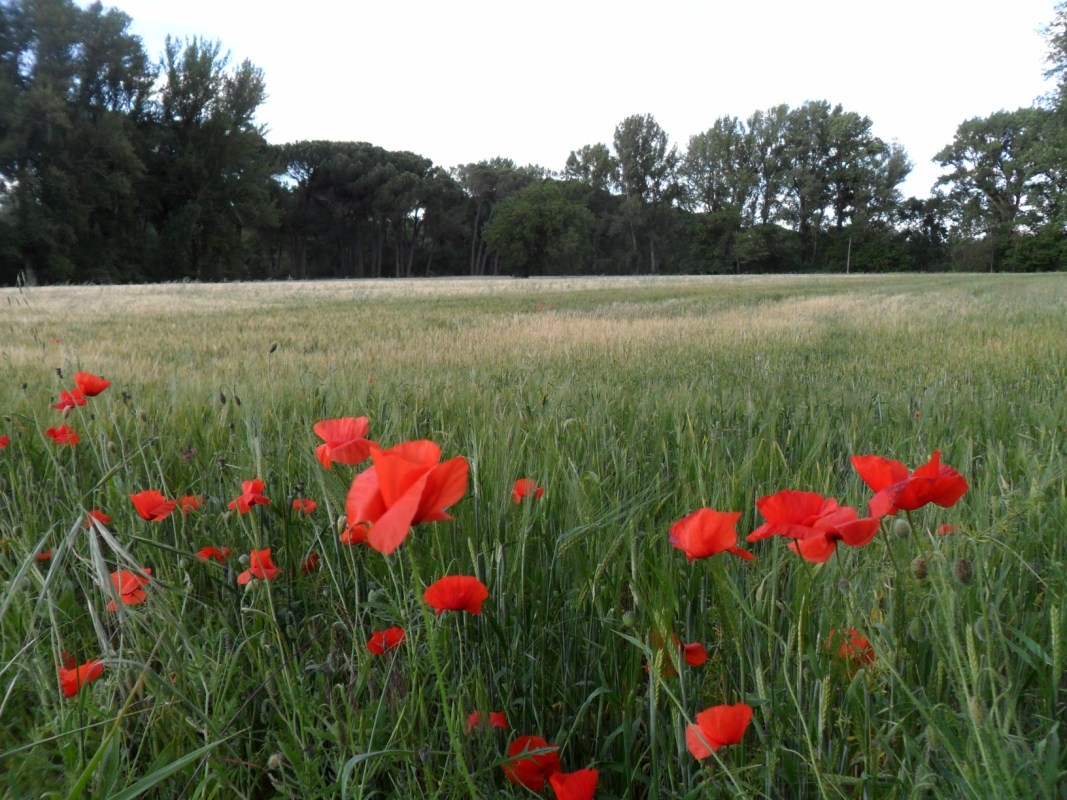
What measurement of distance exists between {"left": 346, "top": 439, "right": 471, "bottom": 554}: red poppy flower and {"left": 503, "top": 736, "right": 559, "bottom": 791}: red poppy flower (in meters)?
0.34

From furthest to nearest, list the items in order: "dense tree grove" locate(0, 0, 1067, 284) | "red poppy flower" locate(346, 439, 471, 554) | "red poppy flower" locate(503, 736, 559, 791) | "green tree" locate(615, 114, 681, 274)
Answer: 1. "green tree" locate(615, 114, 681, 274)
2. "dense tree grove" locate(0, 0, 1067, 284)
3. "red poppy flower" locate(503, 736, 559, 791)
4. "red poppy flower" locate(346, 439, 471, 554)

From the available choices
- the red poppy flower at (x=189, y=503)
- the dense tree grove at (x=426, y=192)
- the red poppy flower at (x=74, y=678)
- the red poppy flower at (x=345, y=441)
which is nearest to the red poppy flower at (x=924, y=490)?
the red poppy flower at (x=345, y=441)

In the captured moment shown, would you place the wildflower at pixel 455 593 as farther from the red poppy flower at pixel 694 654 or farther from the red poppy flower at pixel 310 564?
the red poppy flower at pixel 310 564

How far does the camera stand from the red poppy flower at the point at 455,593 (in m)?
0.69

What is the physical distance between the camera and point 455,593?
2.30 ft

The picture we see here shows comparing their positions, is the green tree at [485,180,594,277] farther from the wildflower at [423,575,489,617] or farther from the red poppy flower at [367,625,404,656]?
the wildflower at [423,575,489,617]

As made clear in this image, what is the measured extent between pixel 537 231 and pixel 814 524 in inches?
1998

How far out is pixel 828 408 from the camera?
2.43m

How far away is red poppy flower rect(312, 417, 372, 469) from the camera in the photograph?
787 mm

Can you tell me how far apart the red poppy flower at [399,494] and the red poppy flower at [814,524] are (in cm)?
33

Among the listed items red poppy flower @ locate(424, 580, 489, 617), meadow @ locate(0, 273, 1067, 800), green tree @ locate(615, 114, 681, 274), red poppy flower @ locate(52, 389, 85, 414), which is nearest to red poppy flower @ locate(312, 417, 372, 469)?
meadow @ locate(0, 273, 1067, 800)

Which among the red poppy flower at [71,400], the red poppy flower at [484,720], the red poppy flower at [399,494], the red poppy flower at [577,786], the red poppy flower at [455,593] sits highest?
the red poppy flower at [399,494]

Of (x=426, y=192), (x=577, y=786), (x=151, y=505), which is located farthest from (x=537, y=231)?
(x=577, y=786)

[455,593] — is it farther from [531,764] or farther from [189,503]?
[189,503]
